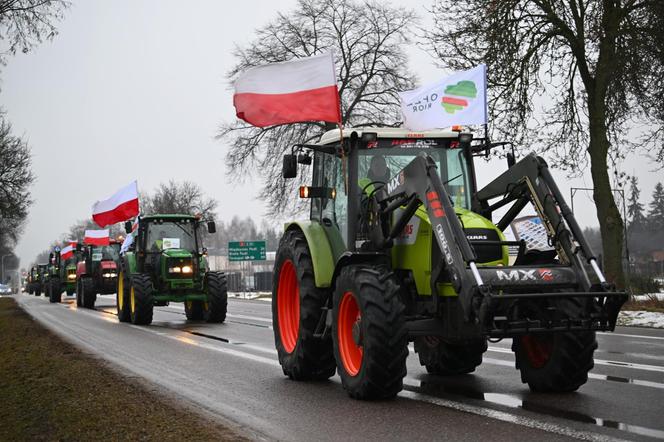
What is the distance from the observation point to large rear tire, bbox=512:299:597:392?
23.7 feet

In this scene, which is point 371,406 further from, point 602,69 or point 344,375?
point 602,69

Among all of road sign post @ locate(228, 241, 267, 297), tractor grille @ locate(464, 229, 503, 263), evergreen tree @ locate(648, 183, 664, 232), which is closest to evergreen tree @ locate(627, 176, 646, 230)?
evergreen tree @ locate(648, 183, 664, 232)

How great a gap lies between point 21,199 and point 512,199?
115 ft

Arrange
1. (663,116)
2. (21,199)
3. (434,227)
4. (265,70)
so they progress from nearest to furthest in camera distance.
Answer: (434,227) < (265,70) < (663,116) < (21,199)

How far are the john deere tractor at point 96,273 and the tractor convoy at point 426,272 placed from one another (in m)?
21.1

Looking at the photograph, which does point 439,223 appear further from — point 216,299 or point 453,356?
point 216,299

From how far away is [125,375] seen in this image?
31.0ft

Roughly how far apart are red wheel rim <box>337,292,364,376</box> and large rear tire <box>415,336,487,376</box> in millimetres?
1154

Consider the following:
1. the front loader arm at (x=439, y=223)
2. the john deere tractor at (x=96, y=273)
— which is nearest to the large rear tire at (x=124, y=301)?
the john deere tractor at (x=96, y=273)

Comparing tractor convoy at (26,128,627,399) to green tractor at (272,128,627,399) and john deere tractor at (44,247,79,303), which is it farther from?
john deere tractor at (44,247,79,303)

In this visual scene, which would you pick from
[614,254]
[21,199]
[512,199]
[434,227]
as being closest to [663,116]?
[614,254]

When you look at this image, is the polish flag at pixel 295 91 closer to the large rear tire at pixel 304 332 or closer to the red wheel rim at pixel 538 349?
the large rear tire at pixel 304 332

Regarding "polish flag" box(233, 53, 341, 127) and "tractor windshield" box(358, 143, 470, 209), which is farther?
"polish flag" box(233, 53, 341, 127)

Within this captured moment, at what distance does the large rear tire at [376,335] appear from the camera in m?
7.01
